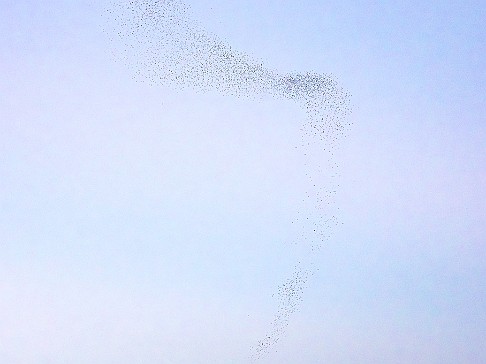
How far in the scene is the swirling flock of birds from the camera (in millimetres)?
6051

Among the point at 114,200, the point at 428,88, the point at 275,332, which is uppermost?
the point at 428,88

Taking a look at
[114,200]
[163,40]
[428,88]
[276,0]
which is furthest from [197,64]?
[428,88]

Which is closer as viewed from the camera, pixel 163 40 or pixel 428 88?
pixel 163 40

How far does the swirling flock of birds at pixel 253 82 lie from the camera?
6.05m

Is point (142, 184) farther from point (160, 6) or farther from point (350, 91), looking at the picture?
point (350, 91)

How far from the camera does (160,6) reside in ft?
20.1

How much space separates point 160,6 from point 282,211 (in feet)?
6.18

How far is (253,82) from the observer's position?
624 centimetres

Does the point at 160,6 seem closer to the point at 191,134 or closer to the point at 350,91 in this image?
the point at 191,134

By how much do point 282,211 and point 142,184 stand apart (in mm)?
1130

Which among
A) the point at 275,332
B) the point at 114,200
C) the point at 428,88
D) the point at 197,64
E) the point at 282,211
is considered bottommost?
the point at 275,332

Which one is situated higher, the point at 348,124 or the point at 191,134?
the point at 348,124

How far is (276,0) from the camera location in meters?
6.35

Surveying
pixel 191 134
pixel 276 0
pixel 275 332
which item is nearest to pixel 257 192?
pixel 191 134
